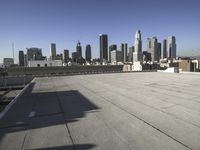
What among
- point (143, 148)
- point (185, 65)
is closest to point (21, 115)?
point (143, 148)

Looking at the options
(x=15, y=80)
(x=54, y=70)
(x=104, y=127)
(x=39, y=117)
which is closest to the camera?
(x=104, y=127)

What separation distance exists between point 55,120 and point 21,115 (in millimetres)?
1427

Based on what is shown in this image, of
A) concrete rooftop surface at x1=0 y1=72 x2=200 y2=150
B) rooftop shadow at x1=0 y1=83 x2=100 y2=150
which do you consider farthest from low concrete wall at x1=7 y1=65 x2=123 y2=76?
concrete rooftop surface at x1=0 y1=72 x2=200 y2=150

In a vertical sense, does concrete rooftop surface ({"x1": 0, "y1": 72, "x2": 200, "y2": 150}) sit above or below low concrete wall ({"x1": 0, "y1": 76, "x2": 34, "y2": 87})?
above

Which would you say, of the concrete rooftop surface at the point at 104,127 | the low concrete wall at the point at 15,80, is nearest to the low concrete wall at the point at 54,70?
the low concrete wall at the point at 15,80

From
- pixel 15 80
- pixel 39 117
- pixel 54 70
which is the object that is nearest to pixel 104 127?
pixel 39 117

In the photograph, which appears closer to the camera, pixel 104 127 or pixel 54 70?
pixel 104 127

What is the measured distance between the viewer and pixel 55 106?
22.3ft

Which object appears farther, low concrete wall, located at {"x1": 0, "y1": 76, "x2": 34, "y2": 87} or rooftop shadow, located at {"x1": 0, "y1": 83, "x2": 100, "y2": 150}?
low concrete wall, located at {"x1": 0, "y1": 76, "x2": 34, "y2": 87}

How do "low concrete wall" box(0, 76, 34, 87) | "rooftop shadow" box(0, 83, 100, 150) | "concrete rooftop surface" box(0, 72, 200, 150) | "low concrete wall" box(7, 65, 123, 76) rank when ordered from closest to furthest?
1. "concrete rooftop surface" box(0, 72, 200, 150)
2. "rooftop shadow" box(0, 83, 100, 150)
3. "low concrete wall" box(0, 76, 34, 87)
4. "low concrete wall" box(7, 65, 123, 76)

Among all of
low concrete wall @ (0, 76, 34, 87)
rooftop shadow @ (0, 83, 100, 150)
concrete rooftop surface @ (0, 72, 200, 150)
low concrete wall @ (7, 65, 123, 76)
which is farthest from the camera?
low concrete wall @ (7, 65, 123, 76)

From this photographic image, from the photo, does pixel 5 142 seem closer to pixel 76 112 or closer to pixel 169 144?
pixel 76 112

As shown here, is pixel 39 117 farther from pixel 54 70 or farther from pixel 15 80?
pixel 54 70

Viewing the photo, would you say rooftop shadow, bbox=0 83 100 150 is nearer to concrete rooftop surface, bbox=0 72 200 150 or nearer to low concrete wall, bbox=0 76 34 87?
concrete rooftop surface, bbox=0 72 200 150
